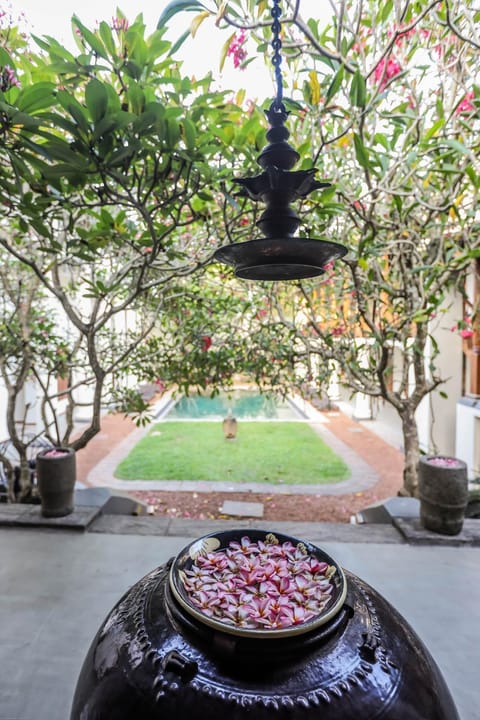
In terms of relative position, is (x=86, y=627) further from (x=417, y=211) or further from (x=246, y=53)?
(x=417, y=211)

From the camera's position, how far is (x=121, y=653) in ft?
3.16

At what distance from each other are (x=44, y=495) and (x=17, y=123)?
2.50 m

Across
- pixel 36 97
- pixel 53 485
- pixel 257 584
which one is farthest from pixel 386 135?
pixel 53 485

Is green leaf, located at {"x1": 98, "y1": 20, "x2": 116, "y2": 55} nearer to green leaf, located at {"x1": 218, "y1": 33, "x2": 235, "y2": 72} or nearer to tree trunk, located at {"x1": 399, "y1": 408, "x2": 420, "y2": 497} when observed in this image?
green leaf, located at {"x1": 218, "y1": 33, "x2": 235, "y2": 72}

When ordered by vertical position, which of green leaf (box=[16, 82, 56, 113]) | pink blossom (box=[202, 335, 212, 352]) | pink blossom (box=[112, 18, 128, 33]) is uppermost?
pink blossom (box=[112, 18, 128, 33])

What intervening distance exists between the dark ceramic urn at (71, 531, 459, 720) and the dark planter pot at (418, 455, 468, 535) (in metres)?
1.84

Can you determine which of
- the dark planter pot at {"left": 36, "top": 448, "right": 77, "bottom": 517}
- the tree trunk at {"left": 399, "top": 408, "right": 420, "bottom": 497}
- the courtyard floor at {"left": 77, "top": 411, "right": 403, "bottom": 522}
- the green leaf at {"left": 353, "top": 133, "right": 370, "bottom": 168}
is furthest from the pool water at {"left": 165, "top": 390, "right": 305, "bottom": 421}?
the green leaf at {"left": 353, "top": 133, "right": 370, "bottom": 168}

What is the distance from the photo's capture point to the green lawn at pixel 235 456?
5871mm

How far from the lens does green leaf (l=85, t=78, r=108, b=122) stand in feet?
4.40

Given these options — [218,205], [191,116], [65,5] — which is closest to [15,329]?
[218,205]

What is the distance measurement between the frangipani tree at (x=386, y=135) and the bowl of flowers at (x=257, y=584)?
162cm

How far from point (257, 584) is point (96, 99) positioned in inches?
64.9

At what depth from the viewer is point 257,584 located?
3.52 ft

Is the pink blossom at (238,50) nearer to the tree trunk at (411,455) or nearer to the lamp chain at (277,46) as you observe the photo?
the lamp chain at (277,46)
